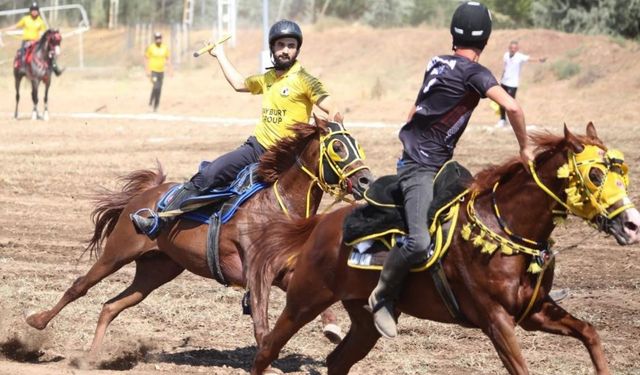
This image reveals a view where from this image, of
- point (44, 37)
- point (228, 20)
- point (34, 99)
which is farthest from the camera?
point (228, 20)

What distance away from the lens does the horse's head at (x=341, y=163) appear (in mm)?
7852

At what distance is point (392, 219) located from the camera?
256 inches

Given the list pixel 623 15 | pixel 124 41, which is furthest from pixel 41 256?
pixel 124 41

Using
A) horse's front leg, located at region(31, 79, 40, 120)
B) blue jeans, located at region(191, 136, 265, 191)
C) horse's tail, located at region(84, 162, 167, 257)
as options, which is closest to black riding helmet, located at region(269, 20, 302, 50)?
blue jeans, located at region(191, 136, 265, 191)

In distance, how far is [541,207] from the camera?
20.0 feet

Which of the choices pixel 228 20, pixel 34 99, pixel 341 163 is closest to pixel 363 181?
pixel 341 163

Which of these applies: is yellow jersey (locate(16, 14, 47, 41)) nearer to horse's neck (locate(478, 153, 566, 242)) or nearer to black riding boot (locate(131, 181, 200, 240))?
black riding boot (locate(131, 181, 200, 240))

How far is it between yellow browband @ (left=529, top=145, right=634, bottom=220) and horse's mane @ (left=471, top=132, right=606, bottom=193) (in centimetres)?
11

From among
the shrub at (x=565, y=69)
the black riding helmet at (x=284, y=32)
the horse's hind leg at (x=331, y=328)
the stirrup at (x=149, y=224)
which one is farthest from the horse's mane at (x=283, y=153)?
the shrub at (x=565, y=69)

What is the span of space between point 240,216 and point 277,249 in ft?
3.89

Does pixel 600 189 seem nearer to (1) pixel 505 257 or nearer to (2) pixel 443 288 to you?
(1) pixel 505 257

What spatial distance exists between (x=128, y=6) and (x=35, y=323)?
44.7 meters

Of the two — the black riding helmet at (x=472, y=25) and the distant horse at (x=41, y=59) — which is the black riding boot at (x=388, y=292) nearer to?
the black riding helmet at (x=472, y=25)

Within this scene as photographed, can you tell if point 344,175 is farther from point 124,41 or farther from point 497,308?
point 124,41
